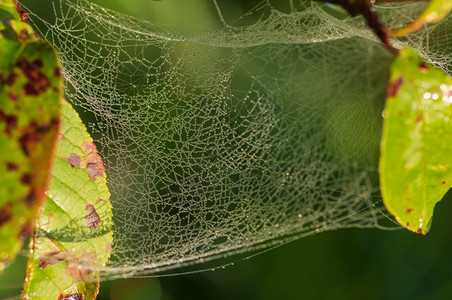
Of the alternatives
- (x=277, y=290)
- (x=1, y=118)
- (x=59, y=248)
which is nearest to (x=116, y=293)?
(x=277, y=290)

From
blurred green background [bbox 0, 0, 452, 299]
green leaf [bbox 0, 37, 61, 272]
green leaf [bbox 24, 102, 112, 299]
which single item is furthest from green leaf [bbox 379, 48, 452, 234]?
blurred green background [bbox 0, 0, 452, 299]

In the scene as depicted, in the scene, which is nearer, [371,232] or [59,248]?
[59,248]

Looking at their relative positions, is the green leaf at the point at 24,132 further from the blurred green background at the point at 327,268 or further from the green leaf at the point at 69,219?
the blurred green background at the point at 327,268

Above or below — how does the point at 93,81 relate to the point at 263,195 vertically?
above

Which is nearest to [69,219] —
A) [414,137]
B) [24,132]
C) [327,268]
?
[24,132]

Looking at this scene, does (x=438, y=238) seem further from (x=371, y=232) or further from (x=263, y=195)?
(x=263, y=195)

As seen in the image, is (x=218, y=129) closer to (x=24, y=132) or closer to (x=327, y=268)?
(x=24, y=132)
